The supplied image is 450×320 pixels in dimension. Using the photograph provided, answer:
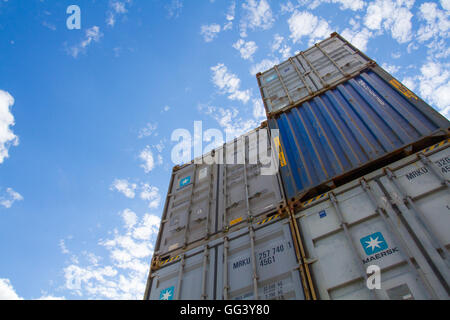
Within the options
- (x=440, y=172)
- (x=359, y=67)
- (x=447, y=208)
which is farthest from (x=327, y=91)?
(x=447, y=208)

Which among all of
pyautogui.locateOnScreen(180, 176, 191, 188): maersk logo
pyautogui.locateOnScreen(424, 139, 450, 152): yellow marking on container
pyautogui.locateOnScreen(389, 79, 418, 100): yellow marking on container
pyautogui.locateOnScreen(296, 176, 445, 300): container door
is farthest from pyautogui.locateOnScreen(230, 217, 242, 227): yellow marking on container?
pyautogui.locateOnScreen(389, 79, 418, 100): yellow marking on container

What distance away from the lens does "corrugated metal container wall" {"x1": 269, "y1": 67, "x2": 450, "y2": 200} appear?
208 inches

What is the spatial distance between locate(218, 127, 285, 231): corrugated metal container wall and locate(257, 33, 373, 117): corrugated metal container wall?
146 centimetres

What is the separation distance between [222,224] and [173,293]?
66.1 inches

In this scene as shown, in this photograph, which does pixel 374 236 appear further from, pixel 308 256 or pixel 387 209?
pixel 308 256

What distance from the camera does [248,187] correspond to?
258 inches

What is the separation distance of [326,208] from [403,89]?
3676 millimetres

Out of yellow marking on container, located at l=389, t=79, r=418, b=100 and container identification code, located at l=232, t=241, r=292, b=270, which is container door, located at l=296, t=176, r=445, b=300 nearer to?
container identification code, located at l=232, t=241, r=292, b=270

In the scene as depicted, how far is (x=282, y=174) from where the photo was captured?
6.12 metres

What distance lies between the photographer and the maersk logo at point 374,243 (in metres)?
3.87

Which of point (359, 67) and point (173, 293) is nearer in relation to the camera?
point (173, 293)

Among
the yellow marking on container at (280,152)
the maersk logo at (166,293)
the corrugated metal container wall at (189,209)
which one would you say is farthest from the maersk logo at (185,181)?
the maersk logo at (166,293)

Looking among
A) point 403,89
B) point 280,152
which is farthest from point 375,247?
point 403,89
